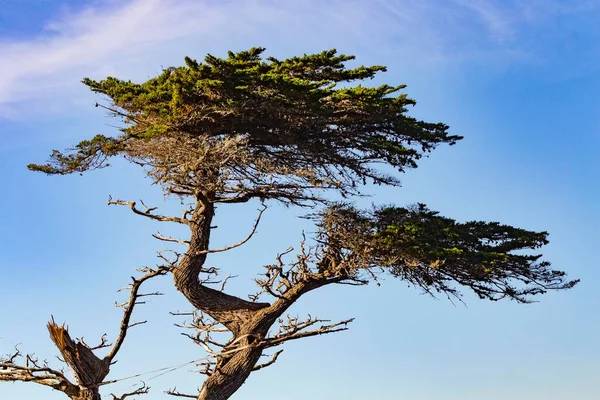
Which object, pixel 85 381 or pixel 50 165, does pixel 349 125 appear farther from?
pixel 85 381

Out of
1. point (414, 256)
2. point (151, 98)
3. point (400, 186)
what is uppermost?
point (151, 98)

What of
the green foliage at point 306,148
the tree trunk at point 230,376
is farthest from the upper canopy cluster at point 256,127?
the tree trunk at point 230,376

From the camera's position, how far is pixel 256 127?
523 inches

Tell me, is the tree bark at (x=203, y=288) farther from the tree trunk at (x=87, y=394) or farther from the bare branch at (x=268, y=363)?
the tree trunk at (x=87, y=394)

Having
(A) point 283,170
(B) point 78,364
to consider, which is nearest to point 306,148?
(A) point 283,170

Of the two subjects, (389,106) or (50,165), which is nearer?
(389,106)

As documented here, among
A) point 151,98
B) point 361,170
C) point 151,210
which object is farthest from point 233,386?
point 151,98

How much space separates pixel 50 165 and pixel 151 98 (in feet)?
11.0

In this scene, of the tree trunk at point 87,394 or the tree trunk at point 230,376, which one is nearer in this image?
the tree trunk at point 87,394

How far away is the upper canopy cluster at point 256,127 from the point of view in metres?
12.1

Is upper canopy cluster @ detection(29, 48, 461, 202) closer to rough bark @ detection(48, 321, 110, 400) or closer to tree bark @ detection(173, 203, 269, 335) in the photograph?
tree bark @ detection(173, 203, 269, 335)

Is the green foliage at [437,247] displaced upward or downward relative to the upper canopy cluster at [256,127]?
downward

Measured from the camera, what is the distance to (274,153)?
14.0 m

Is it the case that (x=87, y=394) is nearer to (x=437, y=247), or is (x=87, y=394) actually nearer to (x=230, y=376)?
(x=230, y=376)
